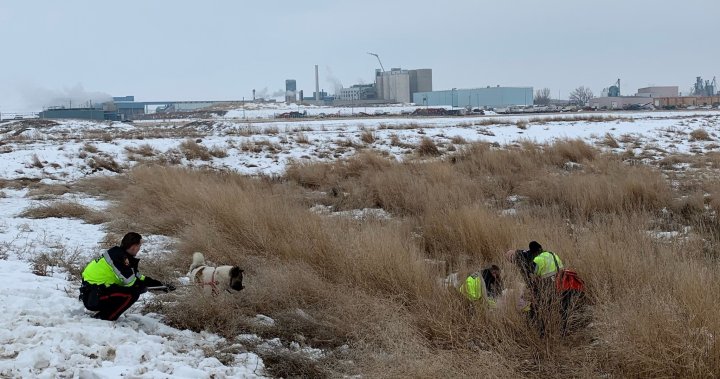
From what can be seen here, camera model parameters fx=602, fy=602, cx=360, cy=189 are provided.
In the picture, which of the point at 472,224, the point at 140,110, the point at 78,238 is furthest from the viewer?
the point at 140,110

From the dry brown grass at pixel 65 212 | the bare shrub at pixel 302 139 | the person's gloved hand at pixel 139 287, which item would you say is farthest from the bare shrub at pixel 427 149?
the person's gloved hand at pixel 139 287

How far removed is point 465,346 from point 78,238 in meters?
6.19

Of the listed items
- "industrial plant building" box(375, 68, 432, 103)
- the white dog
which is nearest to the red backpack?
the white dog

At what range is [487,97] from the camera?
412 ft

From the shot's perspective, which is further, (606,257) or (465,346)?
(606,257)

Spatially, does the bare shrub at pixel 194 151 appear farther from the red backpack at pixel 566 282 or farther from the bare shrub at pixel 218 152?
the red backpack at pixel 566 282

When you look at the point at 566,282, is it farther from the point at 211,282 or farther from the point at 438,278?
the point at 211,282

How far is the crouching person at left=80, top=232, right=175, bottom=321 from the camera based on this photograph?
4.72m

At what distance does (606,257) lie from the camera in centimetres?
569

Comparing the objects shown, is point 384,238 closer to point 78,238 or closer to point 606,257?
point 606,257

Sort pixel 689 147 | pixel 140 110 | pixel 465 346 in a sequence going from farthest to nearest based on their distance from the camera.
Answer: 1. pixel 140 110
2. pixel 689 147
3. pixel 465 346

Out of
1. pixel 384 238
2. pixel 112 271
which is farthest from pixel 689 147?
pixel 112 271

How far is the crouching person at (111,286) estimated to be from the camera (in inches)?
186

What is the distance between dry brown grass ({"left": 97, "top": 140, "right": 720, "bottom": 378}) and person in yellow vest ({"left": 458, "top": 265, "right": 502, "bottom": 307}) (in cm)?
11
